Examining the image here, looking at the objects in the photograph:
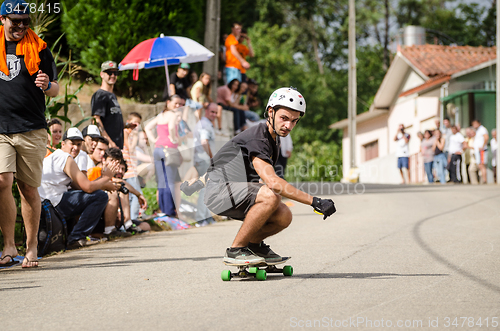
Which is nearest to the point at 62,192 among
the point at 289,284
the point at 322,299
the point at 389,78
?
the point at 289,284

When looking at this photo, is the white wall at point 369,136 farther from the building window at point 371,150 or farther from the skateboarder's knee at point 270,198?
the skateboarder's knee at point 270,198

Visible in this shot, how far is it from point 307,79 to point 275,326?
1764 inches

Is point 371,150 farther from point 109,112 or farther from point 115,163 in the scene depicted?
point 115,163

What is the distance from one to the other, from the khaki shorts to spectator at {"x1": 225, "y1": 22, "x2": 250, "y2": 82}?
951cm

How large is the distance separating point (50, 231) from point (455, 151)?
16933mm

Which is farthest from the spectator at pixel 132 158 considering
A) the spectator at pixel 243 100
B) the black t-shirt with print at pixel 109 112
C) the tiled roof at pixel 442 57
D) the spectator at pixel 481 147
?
the tiled roof at pixel 442 57

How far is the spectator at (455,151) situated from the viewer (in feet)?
69.8

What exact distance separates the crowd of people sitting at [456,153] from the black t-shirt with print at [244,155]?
1699 centimetres

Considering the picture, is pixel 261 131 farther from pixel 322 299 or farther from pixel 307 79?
pixel 307 79

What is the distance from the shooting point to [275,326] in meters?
3.75

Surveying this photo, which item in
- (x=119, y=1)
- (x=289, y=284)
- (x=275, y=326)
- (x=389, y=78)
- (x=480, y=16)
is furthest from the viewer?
(x=480, y=16)

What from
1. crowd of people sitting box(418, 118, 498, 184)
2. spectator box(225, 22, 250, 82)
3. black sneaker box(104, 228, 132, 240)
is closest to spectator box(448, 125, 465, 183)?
crowd of people sitting box(418, 118, 498, 184)

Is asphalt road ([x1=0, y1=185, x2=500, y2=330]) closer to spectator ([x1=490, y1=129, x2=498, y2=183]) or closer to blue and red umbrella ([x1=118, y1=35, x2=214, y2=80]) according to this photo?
blue and red umbrella ([x1=118, y1=35, x2=214, y2=80])

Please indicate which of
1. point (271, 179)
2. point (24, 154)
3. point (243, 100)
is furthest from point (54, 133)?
point (243, 100)
